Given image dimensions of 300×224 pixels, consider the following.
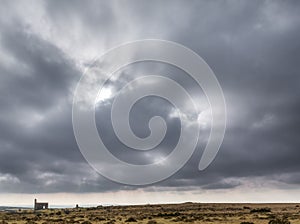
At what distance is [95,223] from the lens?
53.7 m

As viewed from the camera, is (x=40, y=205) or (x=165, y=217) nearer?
(x=165, y=217)

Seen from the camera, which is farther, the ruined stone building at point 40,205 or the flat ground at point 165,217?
the ruined stone building at point 40,205

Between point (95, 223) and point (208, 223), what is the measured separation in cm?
1712

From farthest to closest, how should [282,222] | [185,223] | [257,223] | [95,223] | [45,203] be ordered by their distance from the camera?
[45,203], [95,223], [185,223], [257,223], [282,222]

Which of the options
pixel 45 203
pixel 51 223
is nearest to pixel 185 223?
pixel 51 223

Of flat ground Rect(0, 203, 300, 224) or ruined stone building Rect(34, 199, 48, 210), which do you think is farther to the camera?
ruined stone building Rect(34, 199, 48, 210)

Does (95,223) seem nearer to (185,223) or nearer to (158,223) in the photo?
(158,223)

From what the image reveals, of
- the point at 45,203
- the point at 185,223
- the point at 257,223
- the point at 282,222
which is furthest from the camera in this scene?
the point at 45,203

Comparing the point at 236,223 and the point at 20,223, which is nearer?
the point at 236,223

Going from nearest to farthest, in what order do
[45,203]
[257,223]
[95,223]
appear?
[257,223] < [95,223] < [45,203]

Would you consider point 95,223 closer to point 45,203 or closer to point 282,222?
point 282,222

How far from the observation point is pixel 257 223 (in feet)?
155

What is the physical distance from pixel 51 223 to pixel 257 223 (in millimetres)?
29347

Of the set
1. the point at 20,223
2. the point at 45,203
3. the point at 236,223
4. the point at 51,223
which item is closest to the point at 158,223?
the point at 236,223
